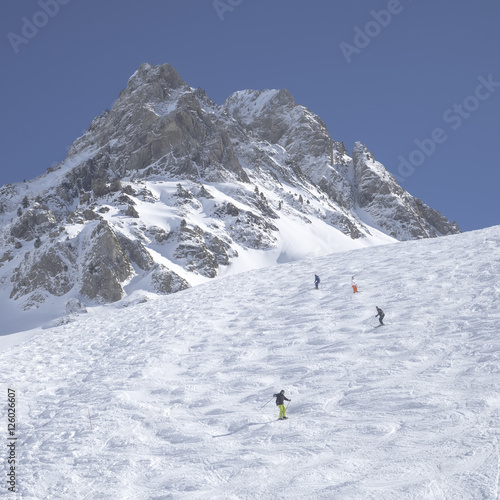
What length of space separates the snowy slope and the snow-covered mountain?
124 feet

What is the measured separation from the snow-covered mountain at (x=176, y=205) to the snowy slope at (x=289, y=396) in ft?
124

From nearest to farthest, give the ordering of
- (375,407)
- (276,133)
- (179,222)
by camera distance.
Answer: (375,407) → (179,222) → (276,133)

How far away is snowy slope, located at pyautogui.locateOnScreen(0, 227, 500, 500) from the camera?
11.2 metres

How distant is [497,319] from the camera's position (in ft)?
63.6

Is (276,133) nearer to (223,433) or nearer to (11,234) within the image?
(11,234)

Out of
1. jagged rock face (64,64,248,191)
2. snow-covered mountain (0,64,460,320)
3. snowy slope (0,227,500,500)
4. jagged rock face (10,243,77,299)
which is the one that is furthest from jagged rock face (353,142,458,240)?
snowy slope (0,227,500,500)

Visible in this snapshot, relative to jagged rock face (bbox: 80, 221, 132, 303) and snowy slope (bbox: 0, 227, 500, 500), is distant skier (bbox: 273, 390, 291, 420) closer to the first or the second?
snowy slope (bbox: 0, 227, 500, 500)

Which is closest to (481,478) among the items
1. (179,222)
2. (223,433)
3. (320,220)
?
(223,433)

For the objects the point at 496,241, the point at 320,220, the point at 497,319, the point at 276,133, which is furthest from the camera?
the point at 276,133

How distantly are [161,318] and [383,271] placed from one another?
16.4m

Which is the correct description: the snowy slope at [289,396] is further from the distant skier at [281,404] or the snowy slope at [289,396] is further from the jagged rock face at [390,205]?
the jagged rock face at [390,205]

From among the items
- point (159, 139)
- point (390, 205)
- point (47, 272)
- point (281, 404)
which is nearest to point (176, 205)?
point (159, 139)

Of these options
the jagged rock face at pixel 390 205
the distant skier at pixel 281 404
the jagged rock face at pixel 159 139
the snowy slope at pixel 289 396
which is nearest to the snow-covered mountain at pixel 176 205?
the jagged rock face at pixel 159 139

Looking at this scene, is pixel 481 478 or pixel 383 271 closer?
pixel 481 478
